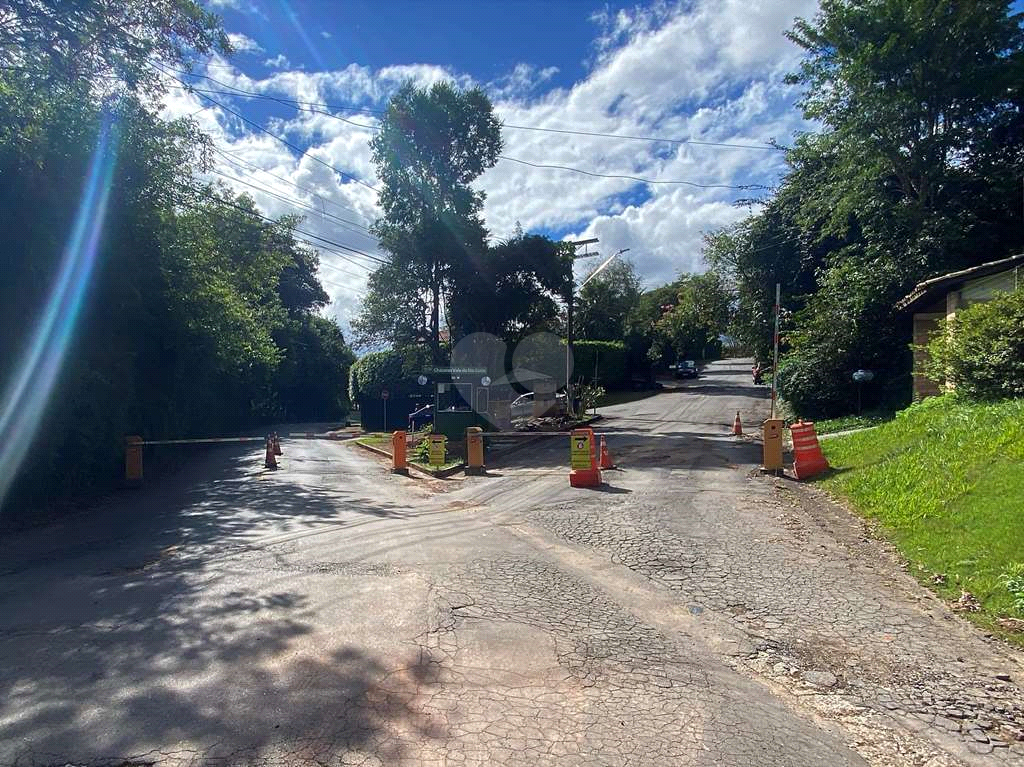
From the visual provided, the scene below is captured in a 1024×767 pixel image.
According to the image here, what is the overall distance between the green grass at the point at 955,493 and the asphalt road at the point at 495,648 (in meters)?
0.37

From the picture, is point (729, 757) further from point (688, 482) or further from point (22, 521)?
point (22, 521)

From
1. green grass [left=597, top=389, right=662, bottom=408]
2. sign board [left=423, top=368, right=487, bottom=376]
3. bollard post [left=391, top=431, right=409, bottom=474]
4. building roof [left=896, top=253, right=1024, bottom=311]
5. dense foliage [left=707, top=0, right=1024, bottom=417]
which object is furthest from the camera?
green grass [left=597, top=389, right=662, bottom=408]

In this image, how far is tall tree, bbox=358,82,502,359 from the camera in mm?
26328

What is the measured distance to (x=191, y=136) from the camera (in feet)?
49.2

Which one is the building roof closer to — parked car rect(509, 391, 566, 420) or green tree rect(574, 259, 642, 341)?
parked car rect(509, 391, 566, 420)

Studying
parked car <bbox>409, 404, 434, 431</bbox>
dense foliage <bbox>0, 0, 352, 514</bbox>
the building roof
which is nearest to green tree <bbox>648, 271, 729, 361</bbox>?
parked car <bbox>409, 404, 434, 431</bbox>

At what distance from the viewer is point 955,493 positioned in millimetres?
7523

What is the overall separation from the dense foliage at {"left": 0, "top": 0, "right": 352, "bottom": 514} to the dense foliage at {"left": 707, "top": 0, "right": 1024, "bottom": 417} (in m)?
16.5

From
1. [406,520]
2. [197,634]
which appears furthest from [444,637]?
[406,520]

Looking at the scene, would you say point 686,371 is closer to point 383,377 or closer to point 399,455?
point 383,377

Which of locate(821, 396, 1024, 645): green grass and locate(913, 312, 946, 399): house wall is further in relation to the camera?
locate(913, 312, 946, 399): house wall

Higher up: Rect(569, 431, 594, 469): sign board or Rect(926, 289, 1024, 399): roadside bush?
Rect(926, 289, 1024, 399): roadside bush

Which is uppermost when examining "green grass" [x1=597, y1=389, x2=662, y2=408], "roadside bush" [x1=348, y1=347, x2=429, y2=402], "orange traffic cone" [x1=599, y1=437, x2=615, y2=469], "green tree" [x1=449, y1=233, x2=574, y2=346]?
"green tree" [x1=449, y1=233, x2=574, y2=346]

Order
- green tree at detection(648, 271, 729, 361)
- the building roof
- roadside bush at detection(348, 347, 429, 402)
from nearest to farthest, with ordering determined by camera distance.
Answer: the building roof → roadside bush at detection(348, 347, 429, 402) → green tree at detection(648, 271, 729, 361)
